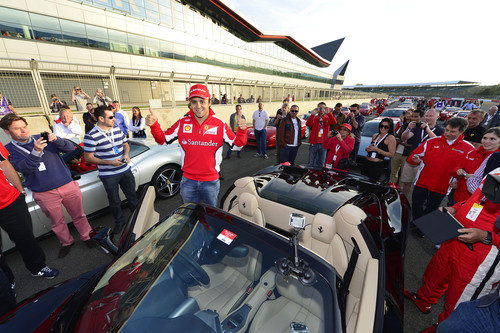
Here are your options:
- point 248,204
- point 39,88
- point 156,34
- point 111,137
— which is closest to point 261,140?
point 111,137

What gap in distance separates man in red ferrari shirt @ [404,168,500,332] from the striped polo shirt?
13.5ft

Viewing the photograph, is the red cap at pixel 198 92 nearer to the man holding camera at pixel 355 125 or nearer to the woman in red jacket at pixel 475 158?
the woman in red jacket at pixel 475 158

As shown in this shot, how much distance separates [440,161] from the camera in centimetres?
302

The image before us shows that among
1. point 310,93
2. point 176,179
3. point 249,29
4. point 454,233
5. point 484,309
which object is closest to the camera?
point 484,309

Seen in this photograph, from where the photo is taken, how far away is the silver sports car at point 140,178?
2818 millimetres

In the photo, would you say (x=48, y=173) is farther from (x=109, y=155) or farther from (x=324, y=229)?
(x=324, y=229)

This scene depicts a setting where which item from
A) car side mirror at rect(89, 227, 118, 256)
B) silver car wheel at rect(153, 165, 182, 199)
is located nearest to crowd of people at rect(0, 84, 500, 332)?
silver car wheel at rect(153, 165, 182, 199)

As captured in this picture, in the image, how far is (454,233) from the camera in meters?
1.65

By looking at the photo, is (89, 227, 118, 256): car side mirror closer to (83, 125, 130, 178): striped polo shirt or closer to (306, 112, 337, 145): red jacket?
(83, 125, 130, 178): striped polo shirt

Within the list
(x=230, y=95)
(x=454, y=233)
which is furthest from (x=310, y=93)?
(x=454, y=233)

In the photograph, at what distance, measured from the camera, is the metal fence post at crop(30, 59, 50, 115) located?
20.4 ft

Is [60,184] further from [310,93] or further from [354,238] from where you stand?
[310,93]

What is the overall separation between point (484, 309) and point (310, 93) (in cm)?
2582

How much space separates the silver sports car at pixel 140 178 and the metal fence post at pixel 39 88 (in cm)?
479
